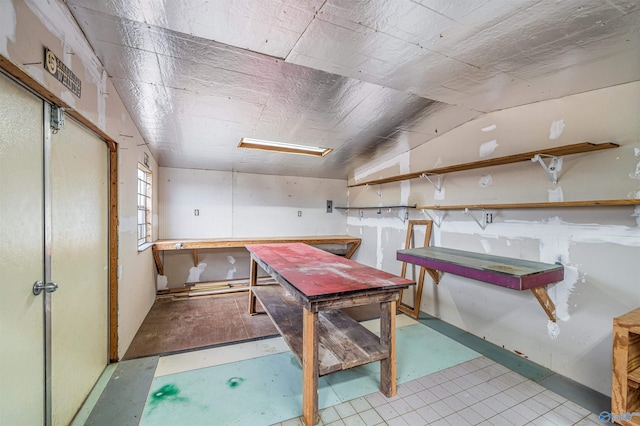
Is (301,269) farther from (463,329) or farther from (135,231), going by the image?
(463,329)

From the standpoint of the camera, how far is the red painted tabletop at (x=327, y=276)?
1.68m

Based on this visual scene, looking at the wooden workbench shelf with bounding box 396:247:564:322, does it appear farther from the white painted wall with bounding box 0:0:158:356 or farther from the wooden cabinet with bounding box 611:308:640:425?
the white painted wall with bounding box 0:0:158:356

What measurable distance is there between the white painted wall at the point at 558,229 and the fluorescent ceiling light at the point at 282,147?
5.73ft

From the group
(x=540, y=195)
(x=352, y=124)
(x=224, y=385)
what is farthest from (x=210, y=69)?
(x=540, y=195)

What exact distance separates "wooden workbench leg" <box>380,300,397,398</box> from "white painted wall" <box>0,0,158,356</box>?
7.28 ft

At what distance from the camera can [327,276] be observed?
198 cm

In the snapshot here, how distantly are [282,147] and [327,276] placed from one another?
2.39 meters

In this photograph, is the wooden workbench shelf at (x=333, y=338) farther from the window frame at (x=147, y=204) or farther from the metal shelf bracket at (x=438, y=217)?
the window frame at (x=147, y=204)

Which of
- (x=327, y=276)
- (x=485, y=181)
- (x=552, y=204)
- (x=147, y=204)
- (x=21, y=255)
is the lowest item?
(x=327, y=276)

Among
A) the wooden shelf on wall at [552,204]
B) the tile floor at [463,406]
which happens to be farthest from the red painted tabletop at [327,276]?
the wooden shelf on wall at [552,204]

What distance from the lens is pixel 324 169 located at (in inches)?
191

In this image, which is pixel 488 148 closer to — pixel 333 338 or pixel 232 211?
pixel 333 338

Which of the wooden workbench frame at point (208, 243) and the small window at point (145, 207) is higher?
the small window at point (145, 207)

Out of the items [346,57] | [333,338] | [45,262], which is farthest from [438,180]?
[45,262]
